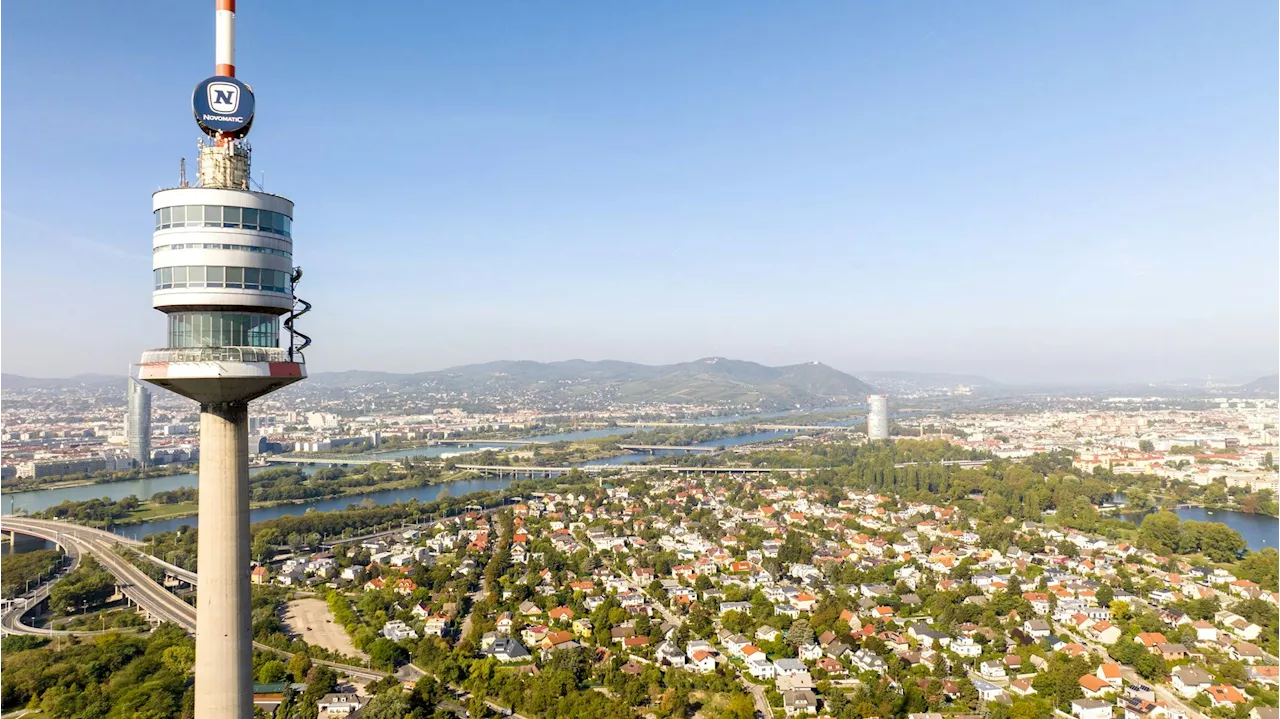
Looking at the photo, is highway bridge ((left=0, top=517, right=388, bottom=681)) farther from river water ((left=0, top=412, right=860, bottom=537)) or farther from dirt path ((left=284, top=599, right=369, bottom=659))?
river water ((left=0, top=412, right=860, bottom=537))

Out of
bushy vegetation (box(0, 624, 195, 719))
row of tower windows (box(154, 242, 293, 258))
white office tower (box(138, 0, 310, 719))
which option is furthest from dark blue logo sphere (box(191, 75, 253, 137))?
bushy vegetation (box(0, 624, 195, 719))

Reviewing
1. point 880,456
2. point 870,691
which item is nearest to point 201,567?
point 870,691

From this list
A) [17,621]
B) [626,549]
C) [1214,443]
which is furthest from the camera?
[1214,443]

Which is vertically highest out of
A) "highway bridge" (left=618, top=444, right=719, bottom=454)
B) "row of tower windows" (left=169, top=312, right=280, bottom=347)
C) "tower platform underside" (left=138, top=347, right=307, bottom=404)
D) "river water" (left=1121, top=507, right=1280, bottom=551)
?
"row of tower windows" (left=169, top=312, right=280, bottom=347)

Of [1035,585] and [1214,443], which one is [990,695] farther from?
[1214,443]

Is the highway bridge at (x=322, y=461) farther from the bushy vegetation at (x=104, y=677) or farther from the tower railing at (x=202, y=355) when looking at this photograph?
the tower railing at (x=202, y=355)

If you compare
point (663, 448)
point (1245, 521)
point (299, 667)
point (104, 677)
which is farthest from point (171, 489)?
point (1245, 521)

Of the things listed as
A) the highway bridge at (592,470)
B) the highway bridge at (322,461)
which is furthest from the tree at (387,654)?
the highway bridge at (322,461)
